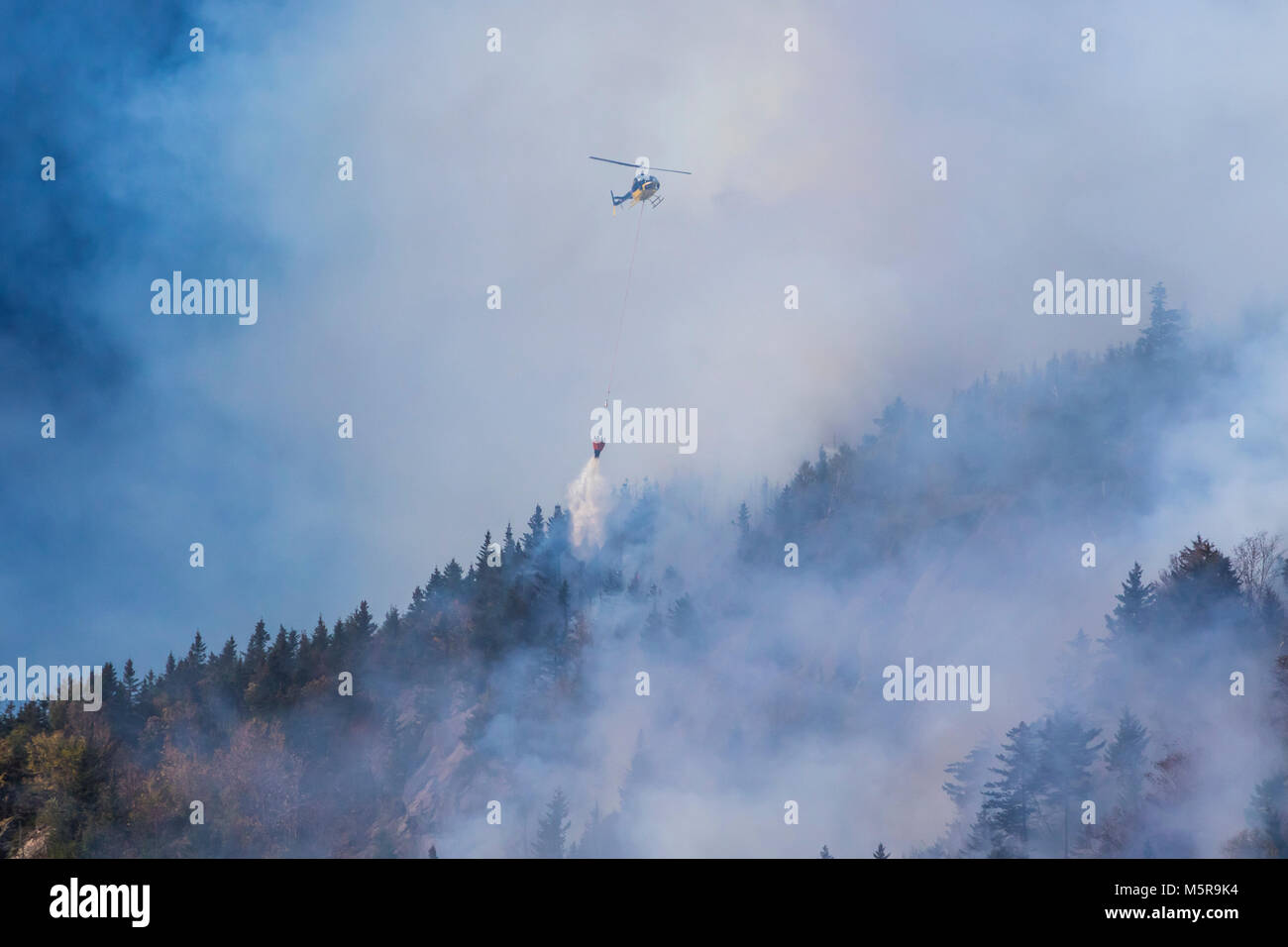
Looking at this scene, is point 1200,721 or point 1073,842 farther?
point 1200,721

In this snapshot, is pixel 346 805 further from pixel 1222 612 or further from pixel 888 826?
pixel 1222 612

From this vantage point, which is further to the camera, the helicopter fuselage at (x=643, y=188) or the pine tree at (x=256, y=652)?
the pine tree at (x=256, y=652)

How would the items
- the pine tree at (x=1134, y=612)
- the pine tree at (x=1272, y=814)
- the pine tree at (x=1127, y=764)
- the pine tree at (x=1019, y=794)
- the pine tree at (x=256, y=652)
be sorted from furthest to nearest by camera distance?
the pine tree at (x=256, y=652), the pine tree at (x=1134, y=612), the pine tree at (x=1127, y=764), the pine tree at (x=1019, y=794), the pine tree at (x=1272, y=814)

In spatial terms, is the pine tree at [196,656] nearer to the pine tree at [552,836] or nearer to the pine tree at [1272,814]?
the pine tree at [552,836]

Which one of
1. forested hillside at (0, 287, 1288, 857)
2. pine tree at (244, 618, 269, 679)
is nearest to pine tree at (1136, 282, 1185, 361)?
forested hillside at (0, 287, 1288, 857)

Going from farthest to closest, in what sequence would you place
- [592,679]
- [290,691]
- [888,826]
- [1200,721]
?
[592,679], [290,691], [888,826], [1200,721]

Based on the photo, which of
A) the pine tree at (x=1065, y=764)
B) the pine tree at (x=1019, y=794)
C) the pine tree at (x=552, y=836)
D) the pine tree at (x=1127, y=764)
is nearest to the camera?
the pine tree at (x=1065, y=764)

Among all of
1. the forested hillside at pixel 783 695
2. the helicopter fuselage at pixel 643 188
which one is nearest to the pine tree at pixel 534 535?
the forested hillside at pixel 783 695

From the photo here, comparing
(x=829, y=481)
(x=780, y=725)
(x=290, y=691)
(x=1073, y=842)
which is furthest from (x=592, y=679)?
(x=1073, y=842)

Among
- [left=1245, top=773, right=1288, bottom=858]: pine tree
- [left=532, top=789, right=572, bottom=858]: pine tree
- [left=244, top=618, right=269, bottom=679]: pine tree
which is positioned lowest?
[left=532, top=789, right=572, bottom=858]: pine tree

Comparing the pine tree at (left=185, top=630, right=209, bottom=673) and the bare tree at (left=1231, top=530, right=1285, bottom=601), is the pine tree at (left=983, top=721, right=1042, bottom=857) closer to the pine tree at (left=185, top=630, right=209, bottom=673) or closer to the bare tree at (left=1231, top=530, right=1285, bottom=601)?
the bare tree at (left=1231, top=530, right=1285, bottom=601)

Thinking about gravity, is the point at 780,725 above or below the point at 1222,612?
below
